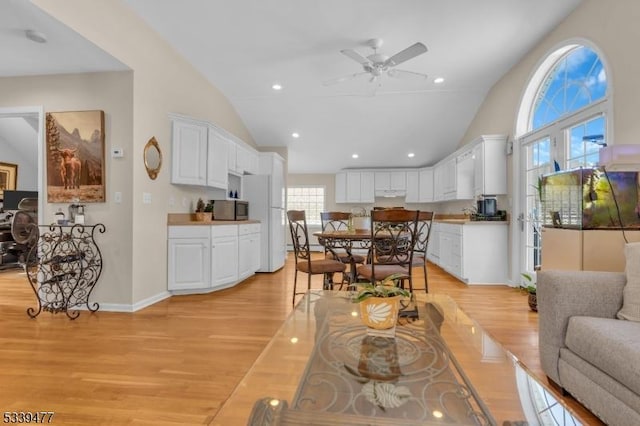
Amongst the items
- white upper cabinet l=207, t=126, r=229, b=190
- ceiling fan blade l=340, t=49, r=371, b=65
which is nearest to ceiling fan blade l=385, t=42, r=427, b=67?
Result: ceiling fan blade l=340, t=49, r=371, b=65

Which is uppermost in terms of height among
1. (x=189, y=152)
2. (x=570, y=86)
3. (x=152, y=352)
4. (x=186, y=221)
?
(x=570, y=86)

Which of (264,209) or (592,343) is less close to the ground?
(264,209)

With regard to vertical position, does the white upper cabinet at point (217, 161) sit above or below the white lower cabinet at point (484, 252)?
above

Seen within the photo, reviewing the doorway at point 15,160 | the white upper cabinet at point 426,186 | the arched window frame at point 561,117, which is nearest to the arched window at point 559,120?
the arched window frame at point 561,117

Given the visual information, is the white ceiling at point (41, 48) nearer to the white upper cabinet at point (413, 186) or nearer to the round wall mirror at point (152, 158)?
the round wall mirror at point (152, 158)

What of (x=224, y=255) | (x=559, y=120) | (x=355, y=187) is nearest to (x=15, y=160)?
(x=224, y=255)

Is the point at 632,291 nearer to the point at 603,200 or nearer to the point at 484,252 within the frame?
the point at 603,200

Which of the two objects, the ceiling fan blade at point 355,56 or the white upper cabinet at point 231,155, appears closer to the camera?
the ceiling fan blade at point 355,56

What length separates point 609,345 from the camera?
133 centimetres

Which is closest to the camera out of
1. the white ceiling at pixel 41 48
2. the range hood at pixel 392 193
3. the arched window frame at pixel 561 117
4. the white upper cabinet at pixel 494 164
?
the white ceiling at pixel 41 48

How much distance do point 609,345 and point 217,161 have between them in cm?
424

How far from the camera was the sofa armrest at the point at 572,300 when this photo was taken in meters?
1.63

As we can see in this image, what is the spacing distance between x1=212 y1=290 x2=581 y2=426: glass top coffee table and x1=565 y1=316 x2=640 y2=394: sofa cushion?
464 millimetres

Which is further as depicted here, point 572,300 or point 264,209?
point 264,209
